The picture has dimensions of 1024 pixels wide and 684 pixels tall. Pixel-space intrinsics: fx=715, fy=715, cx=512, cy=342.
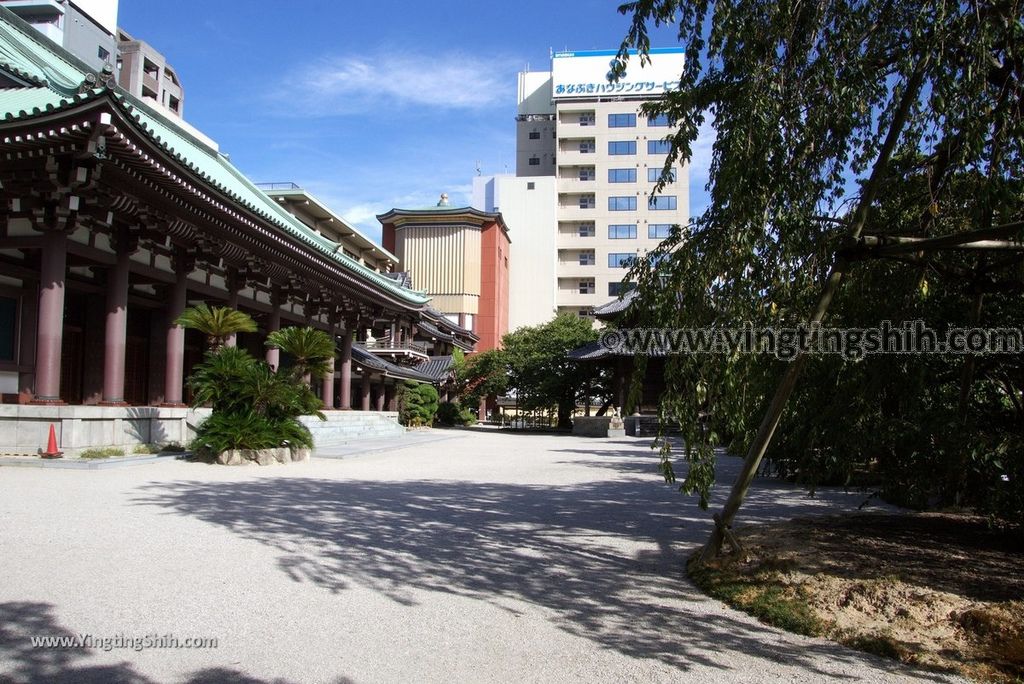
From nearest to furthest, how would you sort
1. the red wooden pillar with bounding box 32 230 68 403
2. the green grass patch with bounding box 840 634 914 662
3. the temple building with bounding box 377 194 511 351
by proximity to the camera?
the green grass patch with bounding box 840 634 914 662, the red wooden pillar with bounding box 32 230 68 403, the temple building with bounding box 377 194 511 351

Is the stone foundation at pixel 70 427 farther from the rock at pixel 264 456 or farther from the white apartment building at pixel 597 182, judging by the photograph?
the white apartment building at pixel 597 182

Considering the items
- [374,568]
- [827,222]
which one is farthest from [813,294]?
[374,568]

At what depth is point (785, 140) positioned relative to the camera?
5.27 meters

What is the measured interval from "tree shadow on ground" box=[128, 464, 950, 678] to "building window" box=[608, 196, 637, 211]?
173ft

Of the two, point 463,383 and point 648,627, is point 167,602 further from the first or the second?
point 463,383

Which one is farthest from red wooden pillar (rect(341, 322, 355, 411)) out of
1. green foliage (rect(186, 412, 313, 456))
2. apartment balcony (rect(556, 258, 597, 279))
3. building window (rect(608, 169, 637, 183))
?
building window (rect(608, 169, 637, 183))

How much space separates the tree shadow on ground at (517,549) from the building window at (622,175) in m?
53.4

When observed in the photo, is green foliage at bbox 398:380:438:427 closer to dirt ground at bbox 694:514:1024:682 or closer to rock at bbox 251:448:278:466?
rock at bbox 251:448:278:466

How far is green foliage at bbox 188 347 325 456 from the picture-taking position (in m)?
13.1

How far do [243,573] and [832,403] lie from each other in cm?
528

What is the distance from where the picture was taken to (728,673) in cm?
374

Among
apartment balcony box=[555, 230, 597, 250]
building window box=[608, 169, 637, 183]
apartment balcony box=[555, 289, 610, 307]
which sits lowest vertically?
apartment balcony box=[555, 289, 610, 307]

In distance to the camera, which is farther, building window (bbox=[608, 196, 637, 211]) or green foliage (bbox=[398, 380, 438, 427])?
building window (bbox=[608, 196, 637, 211])

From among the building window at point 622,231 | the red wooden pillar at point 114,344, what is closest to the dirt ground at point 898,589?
the red wooden pillar at point 114,344
